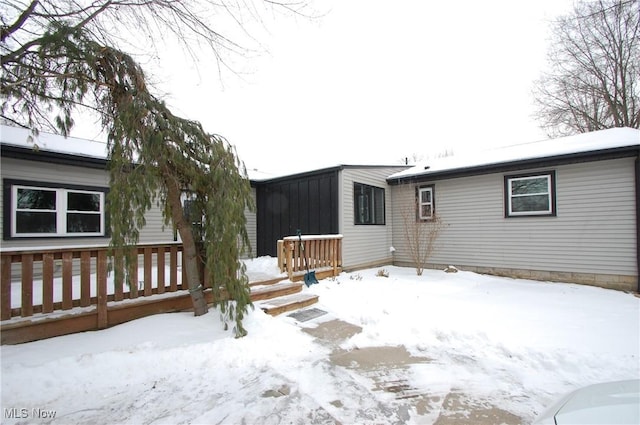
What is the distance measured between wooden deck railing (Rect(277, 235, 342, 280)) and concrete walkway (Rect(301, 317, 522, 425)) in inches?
107

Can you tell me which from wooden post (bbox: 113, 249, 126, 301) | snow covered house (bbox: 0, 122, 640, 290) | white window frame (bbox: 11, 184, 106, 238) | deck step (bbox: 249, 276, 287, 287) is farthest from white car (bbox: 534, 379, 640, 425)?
white window frame (bbox: 11, 184, 106, 238)

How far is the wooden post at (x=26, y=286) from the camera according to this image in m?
3.05

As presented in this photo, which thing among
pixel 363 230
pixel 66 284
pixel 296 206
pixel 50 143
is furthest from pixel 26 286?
pixel 363 230

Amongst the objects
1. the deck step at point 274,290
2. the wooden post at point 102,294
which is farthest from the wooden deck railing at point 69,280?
A: the deck step at point 274,290

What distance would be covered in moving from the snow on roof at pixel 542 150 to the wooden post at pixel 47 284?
8.75 meters

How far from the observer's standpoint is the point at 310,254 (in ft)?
22.6

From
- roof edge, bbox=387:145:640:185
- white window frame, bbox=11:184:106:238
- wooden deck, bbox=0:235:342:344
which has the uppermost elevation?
roof edge, bbox=387:145:640:185

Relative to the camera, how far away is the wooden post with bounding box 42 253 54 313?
3172 millimetres

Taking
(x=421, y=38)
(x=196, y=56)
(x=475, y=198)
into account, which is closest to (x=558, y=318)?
(x=475, y=198)

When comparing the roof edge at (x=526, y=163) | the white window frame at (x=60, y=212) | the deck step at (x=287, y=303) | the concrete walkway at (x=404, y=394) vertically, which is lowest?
the concrete walkway at (x=404, y=394)

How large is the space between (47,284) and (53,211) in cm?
465

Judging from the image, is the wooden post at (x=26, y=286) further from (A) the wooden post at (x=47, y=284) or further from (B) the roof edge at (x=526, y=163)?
(B) the roof edge at (x=526, y=163)

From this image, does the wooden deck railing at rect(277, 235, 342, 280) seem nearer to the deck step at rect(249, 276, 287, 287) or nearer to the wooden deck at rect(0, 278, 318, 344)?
the deck step at rect(249, 276, 287, 287)

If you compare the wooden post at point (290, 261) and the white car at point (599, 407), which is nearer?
the white car at point (599, 407)
